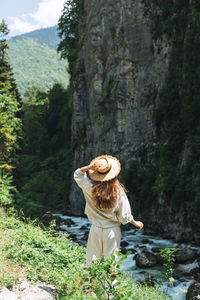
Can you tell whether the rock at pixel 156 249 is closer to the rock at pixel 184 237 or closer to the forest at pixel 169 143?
the rock at pixel 184 237

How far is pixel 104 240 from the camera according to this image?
4148mm

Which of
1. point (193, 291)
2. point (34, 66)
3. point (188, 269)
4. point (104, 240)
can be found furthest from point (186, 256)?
point (34, 66)

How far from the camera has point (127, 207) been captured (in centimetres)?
421

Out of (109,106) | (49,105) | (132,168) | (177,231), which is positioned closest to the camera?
(177,231)

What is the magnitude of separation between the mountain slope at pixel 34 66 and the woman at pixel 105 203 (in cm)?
10403

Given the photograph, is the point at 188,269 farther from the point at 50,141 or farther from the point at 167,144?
the point at 50,141

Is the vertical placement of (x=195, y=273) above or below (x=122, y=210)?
below

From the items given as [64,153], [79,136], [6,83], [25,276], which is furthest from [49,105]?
[25,276]

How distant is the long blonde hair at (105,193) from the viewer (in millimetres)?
4074

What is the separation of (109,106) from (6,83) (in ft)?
28.1

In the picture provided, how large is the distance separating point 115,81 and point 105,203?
793 inches

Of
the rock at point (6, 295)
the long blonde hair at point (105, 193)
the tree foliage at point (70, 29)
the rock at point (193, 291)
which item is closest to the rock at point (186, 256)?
the rock at point (193, 291)

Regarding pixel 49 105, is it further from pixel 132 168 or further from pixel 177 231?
pixel 177 231

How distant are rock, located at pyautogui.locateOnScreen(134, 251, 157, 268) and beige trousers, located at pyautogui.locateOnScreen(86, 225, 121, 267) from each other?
8.37 m
